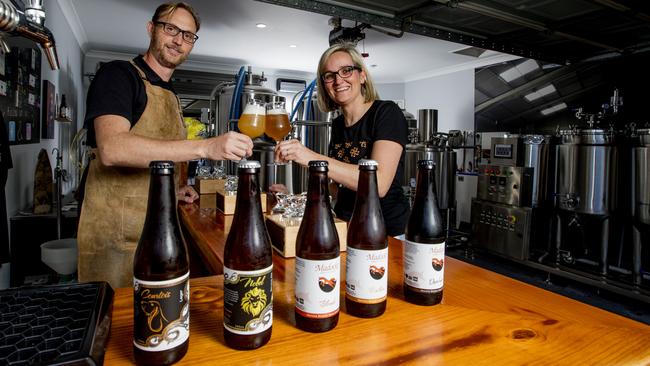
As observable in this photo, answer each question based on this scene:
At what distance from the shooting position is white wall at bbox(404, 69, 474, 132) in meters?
7.38

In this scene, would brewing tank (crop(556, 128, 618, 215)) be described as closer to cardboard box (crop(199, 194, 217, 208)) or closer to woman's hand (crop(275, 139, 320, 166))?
cardboard box (crop(199, 194, 217, 208))

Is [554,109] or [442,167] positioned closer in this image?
[442,167]

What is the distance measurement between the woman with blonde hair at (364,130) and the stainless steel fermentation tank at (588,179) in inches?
123

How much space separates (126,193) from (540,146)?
4.43m

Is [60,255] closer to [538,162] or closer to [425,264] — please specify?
[425,264]

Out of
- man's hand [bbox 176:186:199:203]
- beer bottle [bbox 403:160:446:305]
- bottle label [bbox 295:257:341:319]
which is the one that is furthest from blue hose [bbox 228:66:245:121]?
bottle label [bbox 295:257:341:319]

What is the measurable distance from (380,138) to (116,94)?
103cm

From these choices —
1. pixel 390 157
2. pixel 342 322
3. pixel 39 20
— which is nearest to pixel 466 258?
pixel 390 157

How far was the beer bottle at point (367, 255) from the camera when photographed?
2.47 ft

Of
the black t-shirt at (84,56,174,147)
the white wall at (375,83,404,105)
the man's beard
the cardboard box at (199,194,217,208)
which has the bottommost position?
the cardboard box at (199,194,217,208)

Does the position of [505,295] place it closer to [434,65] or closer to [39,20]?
[39,20]

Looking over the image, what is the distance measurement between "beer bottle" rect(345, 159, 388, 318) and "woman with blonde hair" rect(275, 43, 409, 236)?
0.75 meters

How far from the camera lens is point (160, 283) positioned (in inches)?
22.4

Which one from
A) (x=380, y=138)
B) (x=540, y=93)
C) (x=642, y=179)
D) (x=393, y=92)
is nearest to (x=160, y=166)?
(x=380, y=138)
